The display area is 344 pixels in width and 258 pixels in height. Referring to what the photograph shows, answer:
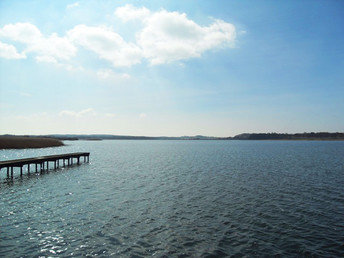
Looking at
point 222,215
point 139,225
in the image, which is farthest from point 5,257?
point 222,215

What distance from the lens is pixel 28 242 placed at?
11.5 m

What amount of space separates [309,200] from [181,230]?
43.4ft

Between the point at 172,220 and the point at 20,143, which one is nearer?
the point at 172,220

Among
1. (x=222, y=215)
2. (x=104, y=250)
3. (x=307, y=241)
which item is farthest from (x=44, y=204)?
(x=307, y=241)

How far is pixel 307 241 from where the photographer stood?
12.0 metres

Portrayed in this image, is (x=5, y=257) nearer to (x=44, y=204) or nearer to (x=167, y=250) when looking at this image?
(x=167, y=250)

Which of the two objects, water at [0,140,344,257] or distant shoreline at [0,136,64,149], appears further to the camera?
distant shoreline at [0,136,64,149]

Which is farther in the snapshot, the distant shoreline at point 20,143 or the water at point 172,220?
the distant shoreline at point 20,143

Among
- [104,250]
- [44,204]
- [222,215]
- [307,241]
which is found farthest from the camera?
[44,204]

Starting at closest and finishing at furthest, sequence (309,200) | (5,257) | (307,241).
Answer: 1. (5,257)
2. (307,241)
3. (309,200)

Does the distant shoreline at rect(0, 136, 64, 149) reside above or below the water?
above

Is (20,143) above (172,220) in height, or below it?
above

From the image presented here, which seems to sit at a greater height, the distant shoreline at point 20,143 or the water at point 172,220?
the distant shoreline at point 20,143

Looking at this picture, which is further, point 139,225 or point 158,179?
point 158,179
